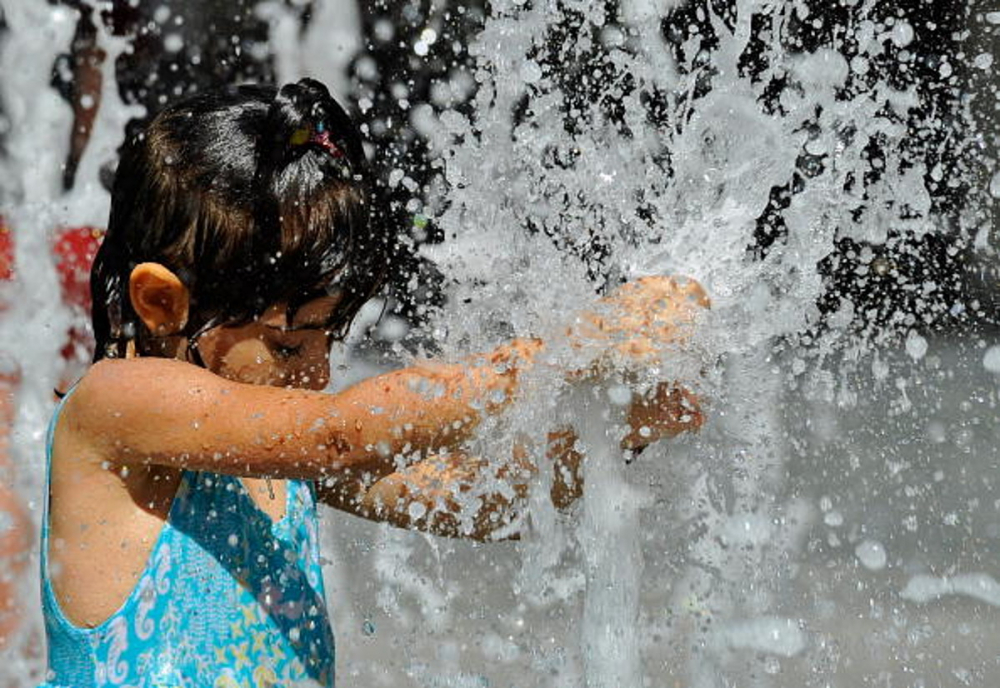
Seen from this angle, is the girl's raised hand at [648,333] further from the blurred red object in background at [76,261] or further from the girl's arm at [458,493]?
the blurred red object in background at [76,261]

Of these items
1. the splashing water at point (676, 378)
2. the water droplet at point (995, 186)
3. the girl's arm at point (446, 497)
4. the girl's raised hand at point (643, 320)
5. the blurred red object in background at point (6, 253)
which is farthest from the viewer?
the water droplet at point (995, 186)

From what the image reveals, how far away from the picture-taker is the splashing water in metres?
1.66

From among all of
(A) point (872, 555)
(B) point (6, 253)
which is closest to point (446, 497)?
(A) point (872, 555)

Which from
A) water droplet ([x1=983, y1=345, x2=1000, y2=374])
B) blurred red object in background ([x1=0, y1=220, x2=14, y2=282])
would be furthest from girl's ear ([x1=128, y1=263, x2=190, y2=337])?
water droplet ([x1=983, y1=345, x2=1000, y2=374])

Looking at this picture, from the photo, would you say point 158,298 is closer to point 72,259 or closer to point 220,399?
point 220,399

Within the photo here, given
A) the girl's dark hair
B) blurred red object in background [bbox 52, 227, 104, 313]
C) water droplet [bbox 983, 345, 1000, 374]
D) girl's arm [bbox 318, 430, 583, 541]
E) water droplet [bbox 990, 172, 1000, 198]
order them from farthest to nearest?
1. water droplet [bbox 990, 172, 1000, 198]
2. water droplet [bbox 983, 345, 1000, 374]
3. blurred red object in background [bbox 52, 227, 104, 313]
4. girl's arm [bbox 318, 430, 583, 541]
5. the girl's dark hair

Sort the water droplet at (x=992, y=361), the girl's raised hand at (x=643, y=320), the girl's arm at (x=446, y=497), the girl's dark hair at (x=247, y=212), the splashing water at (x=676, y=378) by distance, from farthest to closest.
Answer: the water droplet at (x=992, y=361), the girl's arm at (x=446, y=497), the splashing water at (x=676, y=378), the girl's dark hair at (x=247, y=212), the girl's raised hand at (x=643, y=320)

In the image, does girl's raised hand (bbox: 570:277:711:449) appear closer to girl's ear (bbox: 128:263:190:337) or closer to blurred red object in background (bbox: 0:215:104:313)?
girl's ear (bbox: 128:263:190:337)

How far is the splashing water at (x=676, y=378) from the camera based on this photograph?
1661mm

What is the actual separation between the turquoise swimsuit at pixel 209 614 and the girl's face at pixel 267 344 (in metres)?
0.14

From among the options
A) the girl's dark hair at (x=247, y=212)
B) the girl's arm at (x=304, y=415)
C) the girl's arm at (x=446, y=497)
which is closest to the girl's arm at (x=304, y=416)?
the girl's arm at (x=304, y=415)

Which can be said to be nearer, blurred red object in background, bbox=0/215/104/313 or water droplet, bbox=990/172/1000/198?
blurred red object in background, bbox=0/215/104/313

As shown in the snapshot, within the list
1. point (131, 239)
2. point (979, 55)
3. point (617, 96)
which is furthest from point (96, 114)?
point (979, 55)

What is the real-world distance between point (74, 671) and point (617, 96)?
108 inches
